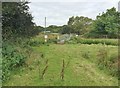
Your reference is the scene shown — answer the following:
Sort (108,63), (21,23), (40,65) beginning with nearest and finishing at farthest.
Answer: (40,65)
(108,63)
(21,23)

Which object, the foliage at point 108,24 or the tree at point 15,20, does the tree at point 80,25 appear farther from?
the tree at point 15,20

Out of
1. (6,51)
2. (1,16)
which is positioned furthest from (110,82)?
(1,16)

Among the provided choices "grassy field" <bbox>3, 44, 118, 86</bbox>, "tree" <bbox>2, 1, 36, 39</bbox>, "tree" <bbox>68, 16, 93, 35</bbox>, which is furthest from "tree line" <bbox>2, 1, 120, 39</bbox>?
"tree" <bbox>68, 16, 93, 35</bbox>

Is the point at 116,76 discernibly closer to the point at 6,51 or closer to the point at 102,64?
the point at 102,64

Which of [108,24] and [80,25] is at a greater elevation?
[80,25]

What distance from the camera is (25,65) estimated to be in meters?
11.1

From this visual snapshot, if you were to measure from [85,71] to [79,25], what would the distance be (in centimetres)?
3817

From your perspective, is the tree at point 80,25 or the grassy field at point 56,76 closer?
the grassy field at point 56,76

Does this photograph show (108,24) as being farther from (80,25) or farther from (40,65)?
(40,65)

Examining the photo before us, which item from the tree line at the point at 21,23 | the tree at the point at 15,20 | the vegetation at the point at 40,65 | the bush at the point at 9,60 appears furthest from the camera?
the tree line at the point at 21,23

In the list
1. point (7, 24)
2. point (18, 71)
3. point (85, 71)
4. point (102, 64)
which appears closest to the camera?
point (18, 71)

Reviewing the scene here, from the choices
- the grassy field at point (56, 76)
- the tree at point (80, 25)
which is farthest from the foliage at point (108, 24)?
the grassy field at point (56, 76)

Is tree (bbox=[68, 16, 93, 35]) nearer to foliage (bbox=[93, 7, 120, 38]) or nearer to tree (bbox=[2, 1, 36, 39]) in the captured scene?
foliage (bbox=[93, 7, 120, 38])

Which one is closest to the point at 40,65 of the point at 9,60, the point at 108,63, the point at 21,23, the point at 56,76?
the point at 9,60
